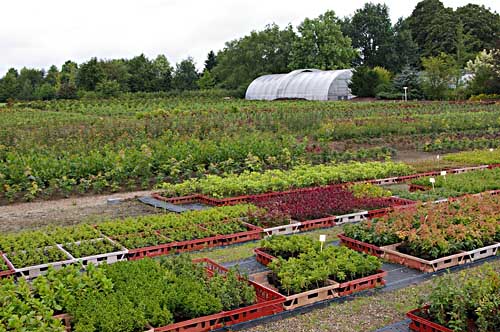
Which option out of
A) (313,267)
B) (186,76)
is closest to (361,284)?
(313,267)

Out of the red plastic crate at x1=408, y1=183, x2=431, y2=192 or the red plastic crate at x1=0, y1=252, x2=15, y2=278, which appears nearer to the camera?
the red plastic crate at x1=0, y1=252, x2=15, y2=278

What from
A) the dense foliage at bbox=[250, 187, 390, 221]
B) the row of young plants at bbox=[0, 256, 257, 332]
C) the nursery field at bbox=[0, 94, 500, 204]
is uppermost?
the nursery field at bbox=[0, 94, 500, 204]

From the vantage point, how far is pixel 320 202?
10336mm

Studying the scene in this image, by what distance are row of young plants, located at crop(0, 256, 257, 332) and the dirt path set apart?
424cm

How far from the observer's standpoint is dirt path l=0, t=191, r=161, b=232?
10.2 meters

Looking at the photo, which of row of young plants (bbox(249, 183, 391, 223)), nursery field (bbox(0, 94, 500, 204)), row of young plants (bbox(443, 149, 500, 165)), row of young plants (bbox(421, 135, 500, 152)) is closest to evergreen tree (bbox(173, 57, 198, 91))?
nursery field (bbox(0, 94, 500, 204))

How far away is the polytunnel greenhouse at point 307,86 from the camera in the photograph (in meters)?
47.8

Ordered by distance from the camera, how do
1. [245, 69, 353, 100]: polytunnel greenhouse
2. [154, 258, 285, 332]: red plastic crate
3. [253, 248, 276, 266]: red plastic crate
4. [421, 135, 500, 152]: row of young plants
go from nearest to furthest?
[154, 258, 285, 332]: red plastic crate
[253, 248, 276, 266]: red plastic crate
[421, 135, 500, 152]: row of young plants
[245, 69, 353, 100]: polytunnel greenhouse

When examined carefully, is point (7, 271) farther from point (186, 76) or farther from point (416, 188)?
point (186, 76)

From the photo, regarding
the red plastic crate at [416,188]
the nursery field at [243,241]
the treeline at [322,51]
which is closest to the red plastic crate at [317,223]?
the nursery field at [243,241]

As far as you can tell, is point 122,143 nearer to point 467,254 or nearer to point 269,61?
point 467,254

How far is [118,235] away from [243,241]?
1913 mm

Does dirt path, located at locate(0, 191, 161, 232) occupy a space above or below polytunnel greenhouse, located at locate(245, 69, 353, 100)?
below

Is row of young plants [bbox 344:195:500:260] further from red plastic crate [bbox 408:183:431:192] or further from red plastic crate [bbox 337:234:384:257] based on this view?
red plastic crate [bbox 408:183:431:192]
